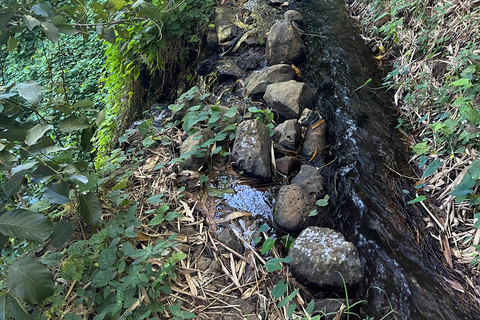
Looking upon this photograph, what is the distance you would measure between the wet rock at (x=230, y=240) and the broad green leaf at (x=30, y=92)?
1365 mm

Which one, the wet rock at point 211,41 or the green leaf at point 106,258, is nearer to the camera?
the green leaf at point 106,258

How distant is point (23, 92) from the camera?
1354mm

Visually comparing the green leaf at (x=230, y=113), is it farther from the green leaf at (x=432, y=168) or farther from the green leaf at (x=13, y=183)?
the green leaf at (x=13, y=183)

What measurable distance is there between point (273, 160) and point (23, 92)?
1.77 metres

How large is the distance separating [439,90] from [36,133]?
2.88m

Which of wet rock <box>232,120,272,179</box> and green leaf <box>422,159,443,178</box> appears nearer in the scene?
green leaf <box>422,159,443,178</box>

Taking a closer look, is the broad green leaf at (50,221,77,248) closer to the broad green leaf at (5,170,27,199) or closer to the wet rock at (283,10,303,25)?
the broad green leaf at (5,170,27,199)

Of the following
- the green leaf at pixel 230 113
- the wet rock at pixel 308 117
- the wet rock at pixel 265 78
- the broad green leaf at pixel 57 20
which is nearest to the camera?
the broad green leaf at pixel 57 20

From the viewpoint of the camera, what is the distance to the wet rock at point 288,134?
2.69m

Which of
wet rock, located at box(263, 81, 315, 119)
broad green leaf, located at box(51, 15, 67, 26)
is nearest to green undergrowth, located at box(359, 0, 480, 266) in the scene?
wet rock, located at box(263, 81, 315, 119)

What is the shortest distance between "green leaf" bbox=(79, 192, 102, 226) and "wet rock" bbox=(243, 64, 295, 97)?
2078 mm

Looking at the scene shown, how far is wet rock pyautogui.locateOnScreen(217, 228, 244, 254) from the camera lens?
2.11 metres

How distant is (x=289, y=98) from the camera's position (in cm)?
295

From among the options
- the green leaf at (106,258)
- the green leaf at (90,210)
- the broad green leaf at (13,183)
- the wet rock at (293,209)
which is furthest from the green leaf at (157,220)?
the broad green leaf at (13,183)
